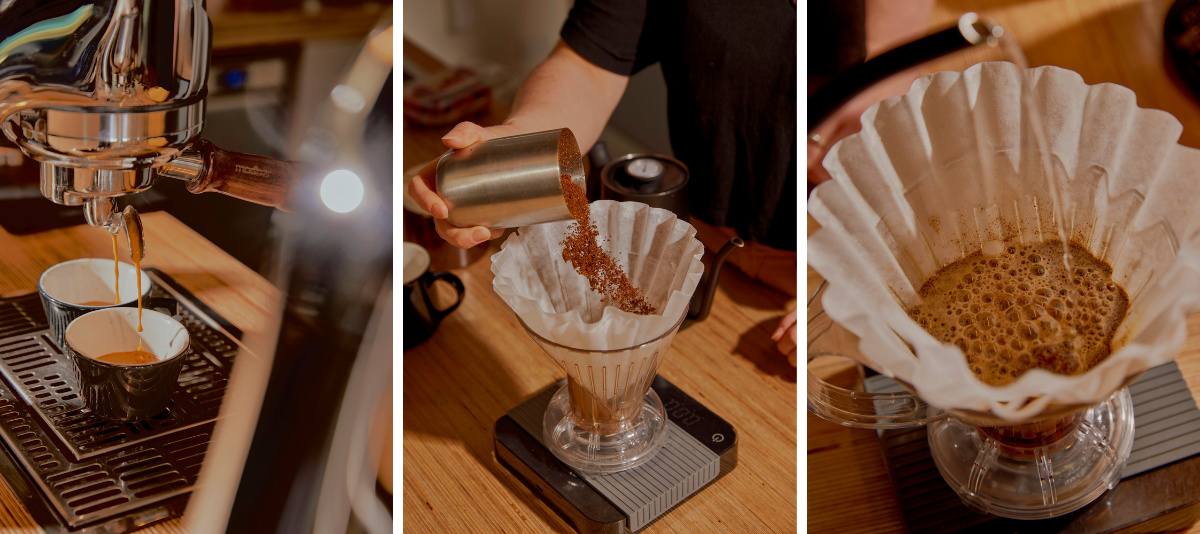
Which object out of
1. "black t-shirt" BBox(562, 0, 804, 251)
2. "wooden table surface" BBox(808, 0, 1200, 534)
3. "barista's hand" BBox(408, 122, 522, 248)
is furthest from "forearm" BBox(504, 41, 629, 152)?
"wooden table surface" BBox(808, 0, 1200, 534)

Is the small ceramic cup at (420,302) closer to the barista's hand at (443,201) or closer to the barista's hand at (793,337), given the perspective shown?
the barista's hand at (443,201)

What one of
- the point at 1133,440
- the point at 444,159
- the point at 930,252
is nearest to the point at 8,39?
the point at 444,159

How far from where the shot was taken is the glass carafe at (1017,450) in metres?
0.41

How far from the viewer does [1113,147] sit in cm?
39

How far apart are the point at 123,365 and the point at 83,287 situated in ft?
0.57

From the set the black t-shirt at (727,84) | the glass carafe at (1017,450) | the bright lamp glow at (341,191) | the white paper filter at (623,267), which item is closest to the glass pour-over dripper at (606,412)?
the white paper filter at (623,267)

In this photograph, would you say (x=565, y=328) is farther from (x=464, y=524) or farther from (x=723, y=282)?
(x=723, y=282)

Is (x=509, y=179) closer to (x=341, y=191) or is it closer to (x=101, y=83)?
(x=101, y=83)

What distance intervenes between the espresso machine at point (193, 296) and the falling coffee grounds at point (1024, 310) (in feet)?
1.35

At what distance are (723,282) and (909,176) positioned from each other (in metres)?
0.32

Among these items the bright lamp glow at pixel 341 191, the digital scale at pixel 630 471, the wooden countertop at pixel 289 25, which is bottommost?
the bright lamp glow at pixel 341 191

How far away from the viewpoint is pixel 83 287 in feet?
2.09

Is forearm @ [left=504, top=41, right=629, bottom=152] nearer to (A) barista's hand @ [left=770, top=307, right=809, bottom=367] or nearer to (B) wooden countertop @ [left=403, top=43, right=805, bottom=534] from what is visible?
(B) wooden countertop @ [left=403, top=43, right=805, bottom=534]

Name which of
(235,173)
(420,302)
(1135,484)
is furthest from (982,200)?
(235,173)
